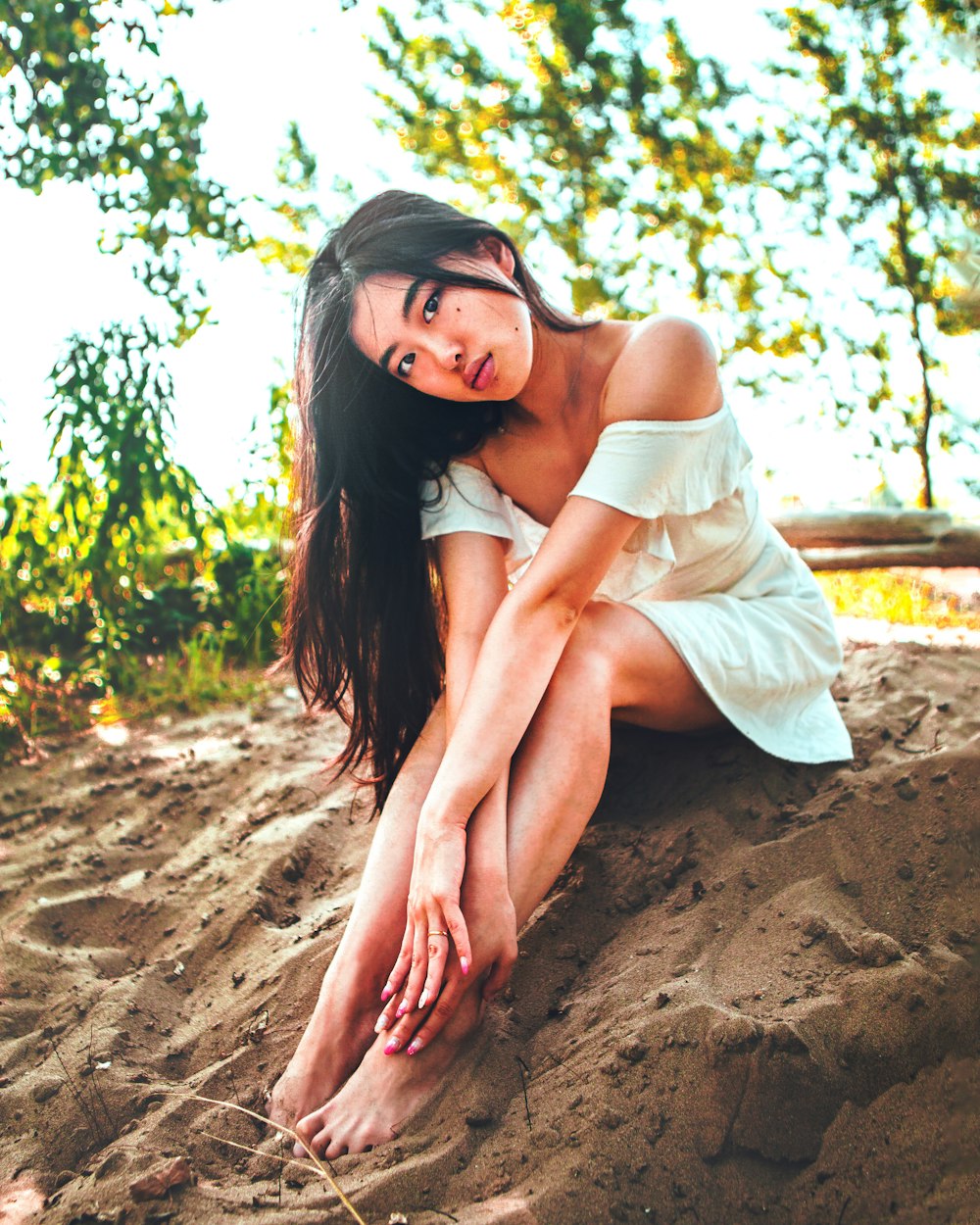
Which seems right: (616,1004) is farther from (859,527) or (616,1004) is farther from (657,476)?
(859,527)

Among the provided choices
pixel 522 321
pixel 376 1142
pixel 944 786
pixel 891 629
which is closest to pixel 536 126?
pixel 891 629

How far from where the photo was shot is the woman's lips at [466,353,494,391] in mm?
1948

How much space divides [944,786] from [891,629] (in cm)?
176

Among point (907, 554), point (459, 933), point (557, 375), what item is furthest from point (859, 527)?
point (459, 933)

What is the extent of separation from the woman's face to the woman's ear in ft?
0.18

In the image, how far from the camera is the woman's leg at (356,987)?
1.77 m

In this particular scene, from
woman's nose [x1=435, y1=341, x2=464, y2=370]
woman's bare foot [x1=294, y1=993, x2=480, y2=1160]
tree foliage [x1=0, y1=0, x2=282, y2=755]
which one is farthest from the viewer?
tree foliage [x1=0, y1=0, x2=282, y2=755]

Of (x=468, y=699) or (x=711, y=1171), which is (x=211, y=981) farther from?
(x=711, y=1171)

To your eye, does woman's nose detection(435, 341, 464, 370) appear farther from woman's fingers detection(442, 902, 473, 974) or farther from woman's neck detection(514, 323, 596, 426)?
woman's fingers detection(442, 902, 473, 974)

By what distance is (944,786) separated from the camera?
6.97ft

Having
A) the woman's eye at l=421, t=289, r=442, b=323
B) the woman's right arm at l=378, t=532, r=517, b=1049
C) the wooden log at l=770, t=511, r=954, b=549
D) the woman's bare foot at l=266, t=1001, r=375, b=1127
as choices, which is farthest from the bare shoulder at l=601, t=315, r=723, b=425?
the wooden log at l=770, t=511, r=954, b=549

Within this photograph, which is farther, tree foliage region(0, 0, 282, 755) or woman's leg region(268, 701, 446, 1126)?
tree foliage region(0, 0, 282, 755)

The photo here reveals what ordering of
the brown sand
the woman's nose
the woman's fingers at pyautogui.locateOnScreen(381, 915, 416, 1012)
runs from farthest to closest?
1. the woman's nose
2. the woman's fingers at pyautogui.locateOnScreen(381, 915, 416, 1012)
3. the brown sand

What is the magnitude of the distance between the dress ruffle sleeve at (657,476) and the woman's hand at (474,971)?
74cm
